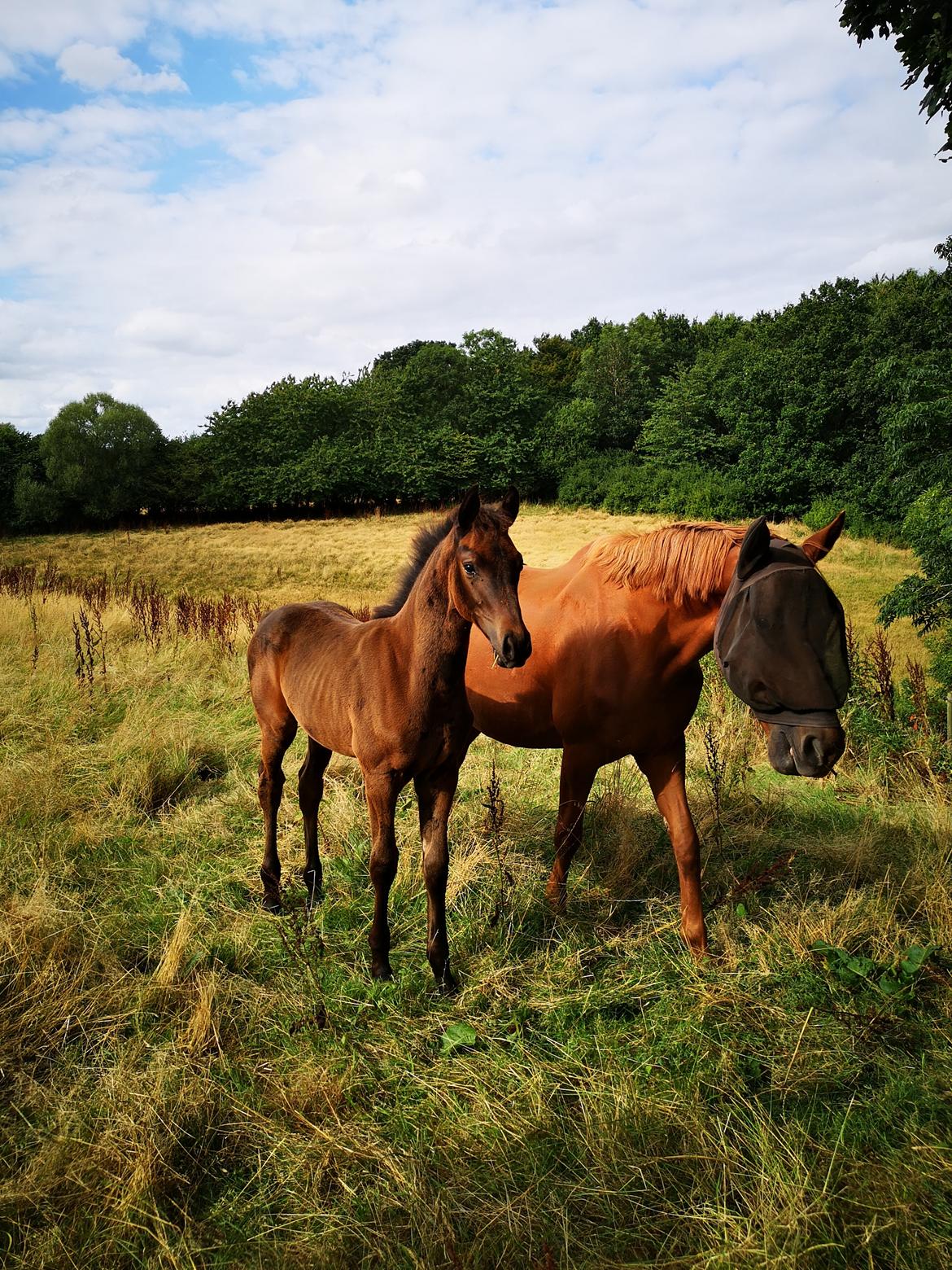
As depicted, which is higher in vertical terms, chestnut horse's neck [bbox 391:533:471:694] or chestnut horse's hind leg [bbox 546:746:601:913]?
chestnut horse's neck [bbox 391:533:471:694]

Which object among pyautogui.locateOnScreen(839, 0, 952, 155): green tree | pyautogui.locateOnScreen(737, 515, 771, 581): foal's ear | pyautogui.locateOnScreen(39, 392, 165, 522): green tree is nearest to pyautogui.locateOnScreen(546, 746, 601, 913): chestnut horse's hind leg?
pyautogui.locateOnScreen(737, 515, 771, 581): foal's ear

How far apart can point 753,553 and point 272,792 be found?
308 cm

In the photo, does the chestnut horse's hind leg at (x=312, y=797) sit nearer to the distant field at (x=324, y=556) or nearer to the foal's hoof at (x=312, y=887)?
the foal's hoof at (x=312, y=887)

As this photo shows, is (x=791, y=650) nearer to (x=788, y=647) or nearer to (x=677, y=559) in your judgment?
(x=788, y=647)

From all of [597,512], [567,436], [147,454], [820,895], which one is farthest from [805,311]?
[820,895]

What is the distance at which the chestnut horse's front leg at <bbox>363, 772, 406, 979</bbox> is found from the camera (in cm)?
317

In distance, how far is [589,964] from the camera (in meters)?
3.43

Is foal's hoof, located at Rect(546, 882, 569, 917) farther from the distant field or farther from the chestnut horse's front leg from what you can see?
the distant field

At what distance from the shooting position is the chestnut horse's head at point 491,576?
258 centimetres

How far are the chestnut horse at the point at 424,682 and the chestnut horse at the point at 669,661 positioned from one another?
32.2 inches

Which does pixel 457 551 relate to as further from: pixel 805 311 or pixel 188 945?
pixel 805 311

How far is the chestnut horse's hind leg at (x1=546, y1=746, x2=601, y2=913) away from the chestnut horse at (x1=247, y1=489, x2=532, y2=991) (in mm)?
776

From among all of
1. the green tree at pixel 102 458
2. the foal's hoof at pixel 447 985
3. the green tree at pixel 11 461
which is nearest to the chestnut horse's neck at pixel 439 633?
the foal's hoof at pixel 447 985

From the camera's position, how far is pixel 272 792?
422cm
